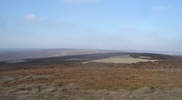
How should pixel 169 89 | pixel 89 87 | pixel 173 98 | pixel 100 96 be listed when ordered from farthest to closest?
pixel 89 87, pixel 169 89, pixel 100 96, pixel 173 98

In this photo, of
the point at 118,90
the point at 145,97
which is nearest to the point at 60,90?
the point at 118,90

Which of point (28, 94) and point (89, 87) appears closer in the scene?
point (28, 94)

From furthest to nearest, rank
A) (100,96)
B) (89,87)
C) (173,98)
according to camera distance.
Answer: (89,87), (100,96), (173,98)

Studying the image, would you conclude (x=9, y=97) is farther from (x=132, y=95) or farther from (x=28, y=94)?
(x=132, y=95)

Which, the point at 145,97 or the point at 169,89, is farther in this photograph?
the point at 169,89

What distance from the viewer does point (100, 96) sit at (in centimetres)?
718

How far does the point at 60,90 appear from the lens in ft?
27.1

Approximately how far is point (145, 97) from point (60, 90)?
13.3ft

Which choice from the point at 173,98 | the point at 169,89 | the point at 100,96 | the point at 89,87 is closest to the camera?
the point at 173,98

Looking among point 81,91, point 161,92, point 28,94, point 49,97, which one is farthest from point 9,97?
point 161,92

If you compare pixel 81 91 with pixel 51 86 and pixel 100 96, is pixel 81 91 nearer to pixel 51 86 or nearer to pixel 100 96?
pixel 100 96

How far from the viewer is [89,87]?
878 cm

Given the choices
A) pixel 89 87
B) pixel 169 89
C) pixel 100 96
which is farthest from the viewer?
pixel 89 87

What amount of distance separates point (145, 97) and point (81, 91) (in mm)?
2982
